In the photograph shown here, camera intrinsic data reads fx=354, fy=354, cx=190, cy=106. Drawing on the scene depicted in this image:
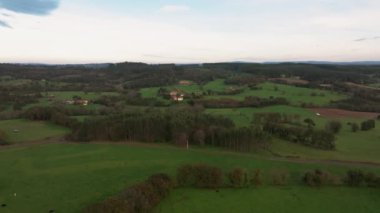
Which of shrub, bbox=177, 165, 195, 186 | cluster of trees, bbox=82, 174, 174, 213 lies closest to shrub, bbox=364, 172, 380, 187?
shrub, bbox=177, 165, 195, 186

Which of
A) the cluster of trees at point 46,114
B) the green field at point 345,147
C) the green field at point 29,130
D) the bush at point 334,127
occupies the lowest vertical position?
the green field at point 345,147

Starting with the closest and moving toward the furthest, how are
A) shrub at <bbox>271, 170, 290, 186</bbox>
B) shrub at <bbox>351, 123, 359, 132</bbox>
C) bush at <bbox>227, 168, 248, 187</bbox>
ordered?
bush at <bbox>227, 168, 248, 187</bbox>
shrub at <bbox>271, 170, 290, 186</bbox>
shrub at <bbox>351, 123, 359, 132</bbox>

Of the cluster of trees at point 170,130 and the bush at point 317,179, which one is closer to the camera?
the bush at point 317,179

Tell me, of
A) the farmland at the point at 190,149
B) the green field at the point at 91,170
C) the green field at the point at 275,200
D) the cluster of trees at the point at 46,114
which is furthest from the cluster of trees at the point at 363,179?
the cluster of trees at the point at 46,114

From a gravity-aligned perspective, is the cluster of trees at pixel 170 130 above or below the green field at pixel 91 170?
above

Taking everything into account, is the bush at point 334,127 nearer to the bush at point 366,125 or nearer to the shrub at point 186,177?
the bush at point 366,125

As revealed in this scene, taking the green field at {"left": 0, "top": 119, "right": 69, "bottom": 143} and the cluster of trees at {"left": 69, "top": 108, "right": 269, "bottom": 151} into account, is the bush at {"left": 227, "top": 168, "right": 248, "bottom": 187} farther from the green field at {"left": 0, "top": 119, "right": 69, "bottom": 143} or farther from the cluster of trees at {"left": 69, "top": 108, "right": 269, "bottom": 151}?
the green field at {"left": 0, "top": 119, "right": 69, "bottom": 143}

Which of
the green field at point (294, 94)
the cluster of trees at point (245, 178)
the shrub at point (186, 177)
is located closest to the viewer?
the cluster of trees at point (245, 178)

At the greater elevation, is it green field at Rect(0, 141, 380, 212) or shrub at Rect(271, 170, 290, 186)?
shrub at Rect(271, 170, 290, 186)
